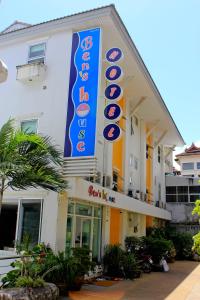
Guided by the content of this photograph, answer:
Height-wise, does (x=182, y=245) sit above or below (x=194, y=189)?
below

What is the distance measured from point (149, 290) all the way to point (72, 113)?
6583 millimetres

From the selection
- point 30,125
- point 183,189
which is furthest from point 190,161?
point 30,125

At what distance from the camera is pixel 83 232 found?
14.0 metres

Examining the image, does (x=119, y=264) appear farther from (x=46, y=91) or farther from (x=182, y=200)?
(x=182, y=200)

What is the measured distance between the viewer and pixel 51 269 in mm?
9820

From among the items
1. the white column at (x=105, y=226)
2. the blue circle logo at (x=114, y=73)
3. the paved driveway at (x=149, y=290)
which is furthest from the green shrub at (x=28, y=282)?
the blue circle logo at (x=114, y=73)

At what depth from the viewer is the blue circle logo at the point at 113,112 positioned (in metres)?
12.3

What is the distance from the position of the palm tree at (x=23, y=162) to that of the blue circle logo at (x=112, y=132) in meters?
2.86

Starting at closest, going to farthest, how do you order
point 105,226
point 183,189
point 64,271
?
point 64,271, point 105,226, point 183,189

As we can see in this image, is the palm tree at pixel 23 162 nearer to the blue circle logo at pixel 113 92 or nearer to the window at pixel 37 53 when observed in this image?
the blue circle logo at pixel 113 92

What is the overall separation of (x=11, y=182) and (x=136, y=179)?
1318 cm

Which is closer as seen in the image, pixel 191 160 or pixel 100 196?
pixel 100 196

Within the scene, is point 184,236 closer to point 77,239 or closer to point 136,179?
point 136,179

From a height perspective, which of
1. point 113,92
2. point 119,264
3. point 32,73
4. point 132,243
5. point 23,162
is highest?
point 32,73
